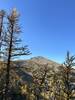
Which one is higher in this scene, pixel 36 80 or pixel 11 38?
pixel 11 38

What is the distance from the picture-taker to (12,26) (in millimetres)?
28297

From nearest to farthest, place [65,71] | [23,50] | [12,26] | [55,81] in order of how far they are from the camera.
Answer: [23,50], [12,26], [65,71], [55,81]

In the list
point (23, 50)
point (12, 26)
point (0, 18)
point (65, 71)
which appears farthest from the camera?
point (65, 71)

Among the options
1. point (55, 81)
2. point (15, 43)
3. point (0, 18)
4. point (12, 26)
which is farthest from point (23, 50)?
point (55, 81)

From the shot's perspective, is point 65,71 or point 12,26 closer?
point 12,26

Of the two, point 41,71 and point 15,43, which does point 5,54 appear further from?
point 41,71

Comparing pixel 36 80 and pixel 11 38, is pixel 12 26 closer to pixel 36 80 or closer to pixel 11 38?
pixel 11 38

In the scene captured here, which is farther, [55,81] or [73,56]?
[55,81]

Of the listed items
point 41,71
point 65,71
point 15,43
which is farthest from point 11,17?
point 41,71

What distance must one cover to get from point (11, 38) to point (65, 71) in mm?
12022

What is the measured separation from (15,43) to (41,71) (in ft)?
125

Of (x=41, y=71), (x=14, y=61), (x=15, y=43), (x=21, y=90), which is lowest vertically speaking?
(x=21, y=90)

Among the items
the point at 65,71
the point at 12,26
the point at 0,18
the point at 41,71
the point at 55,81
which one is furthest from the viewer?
the point at 55,81

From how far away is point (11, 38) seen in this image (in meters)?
27.9
